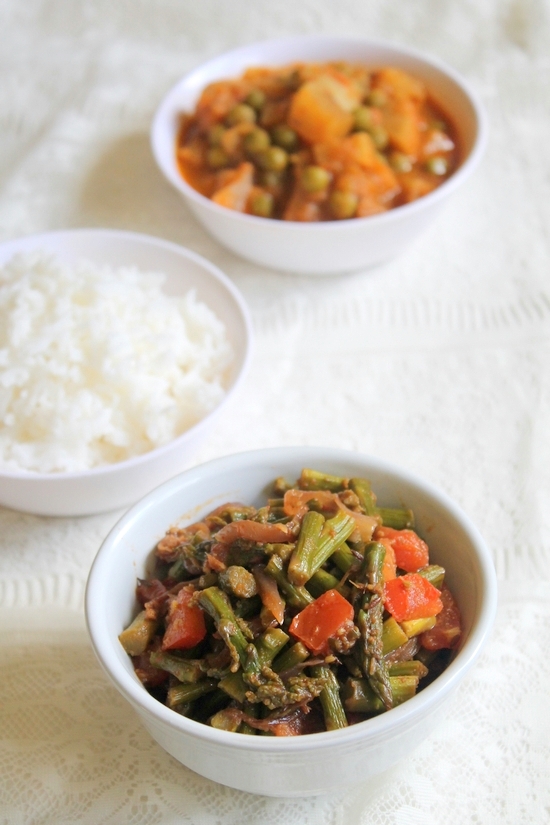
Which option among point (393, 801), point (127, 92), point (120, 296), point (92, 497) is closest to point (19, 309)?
point (120, 296)

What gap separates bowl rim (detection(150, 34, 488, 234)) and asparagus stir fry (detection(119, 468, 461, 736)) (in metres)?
1.43

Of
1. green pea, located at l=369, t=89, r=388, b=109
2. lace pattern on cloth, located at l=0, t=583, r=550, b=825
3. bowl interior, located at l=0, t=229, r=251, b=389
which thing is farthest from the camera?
green pea, located at l=369, t=89, r=388, b=109

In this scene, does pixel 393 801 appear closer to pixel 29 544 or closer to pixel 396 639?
pixel 396 639

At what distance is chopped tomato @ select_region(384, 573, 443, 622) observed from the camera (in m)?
1.72

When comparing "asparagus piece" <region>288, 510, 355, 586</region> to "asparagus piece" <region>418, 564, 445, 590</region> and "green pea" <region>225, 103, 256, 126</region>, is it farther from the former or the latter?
"green pea" <region>225, 103, 256, 126</region>

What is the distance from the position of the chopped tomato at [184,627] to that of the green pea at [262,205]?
1.94m

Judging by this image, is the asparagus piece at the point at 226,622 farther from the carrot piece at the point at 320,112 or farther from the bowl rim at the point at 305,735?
the carrot piece at the point at 320,112

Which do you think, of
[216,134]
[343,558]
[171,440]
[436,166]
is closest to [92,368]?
[171,440]

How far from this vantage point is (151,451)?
2324 mm

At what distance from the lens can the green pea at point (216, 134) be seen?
3.46 m

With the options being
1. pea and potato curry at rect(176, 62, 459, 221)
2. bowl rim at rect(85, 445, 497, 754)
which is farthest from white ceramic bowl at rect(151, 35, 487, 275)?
bowl rim at rect(85, 445, 497, 754)

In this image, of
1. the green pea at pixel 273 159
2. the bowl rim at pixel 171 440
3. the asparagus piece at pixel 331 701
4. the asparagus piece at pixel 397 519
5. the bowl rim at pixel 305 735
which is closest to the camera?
the bowl rim at pixel 305 735

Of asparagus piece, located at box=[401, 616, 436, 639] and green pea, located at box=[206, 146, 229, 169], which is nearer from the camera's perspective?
asparagus piece, located at box=[401, 616, 436, 639]

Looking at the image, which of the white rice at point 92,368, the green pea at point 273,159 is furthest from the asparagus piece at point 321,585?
the green pea at point 273,159
